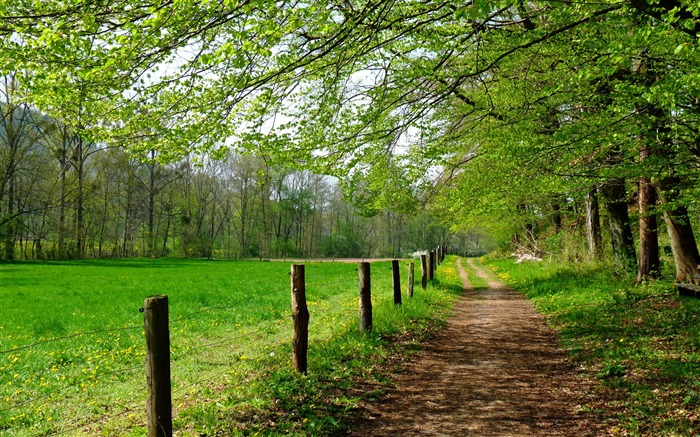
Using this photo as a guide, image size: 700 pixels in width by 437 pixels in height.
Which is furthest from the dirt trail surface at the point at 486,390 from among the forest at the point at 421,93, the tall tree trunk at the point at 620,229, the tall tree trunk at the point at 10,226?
the tall tree trunk at the point at 10,226

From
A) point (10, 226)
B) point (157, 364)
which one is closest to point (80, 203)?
point (10, 226)

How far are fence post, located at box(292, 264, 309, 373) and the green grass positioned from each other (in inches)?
8.0

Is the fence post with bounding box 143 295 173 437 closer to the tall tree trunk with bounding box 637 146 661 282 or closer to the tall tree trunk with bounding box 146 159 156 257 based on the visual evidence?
the tall tree trunk with bounding box 637 146 661 282

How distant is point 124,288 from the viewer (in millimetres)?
20719

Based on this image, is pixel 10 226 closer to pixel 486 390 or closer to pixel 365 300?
pixel 365 300

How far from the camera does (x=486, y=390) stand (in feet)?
20.8

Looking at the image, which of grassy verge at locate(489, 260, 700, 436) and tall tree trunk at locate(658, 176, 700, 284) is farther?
tall tree trunk at locate(658, 176, 700, 284)

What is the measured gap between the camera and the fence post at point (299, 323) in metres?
6.63

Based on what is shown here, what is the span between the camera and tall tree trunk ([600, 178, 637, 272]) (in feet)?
48.6

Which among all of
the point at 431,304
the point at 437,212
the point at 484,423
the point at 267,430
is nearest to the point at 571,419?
the point at 484,423

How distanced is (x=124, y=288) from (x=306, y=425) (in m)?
18.5

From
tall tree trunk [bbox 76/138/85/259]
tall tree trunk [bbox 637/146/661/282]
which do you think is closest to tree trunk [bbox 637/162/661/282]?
tall tree trunk [bbox 637/146/661/282]

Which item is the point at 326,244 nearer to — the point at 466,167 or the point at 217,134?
the point at 466,167

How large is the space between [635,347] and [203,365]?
739 cm
